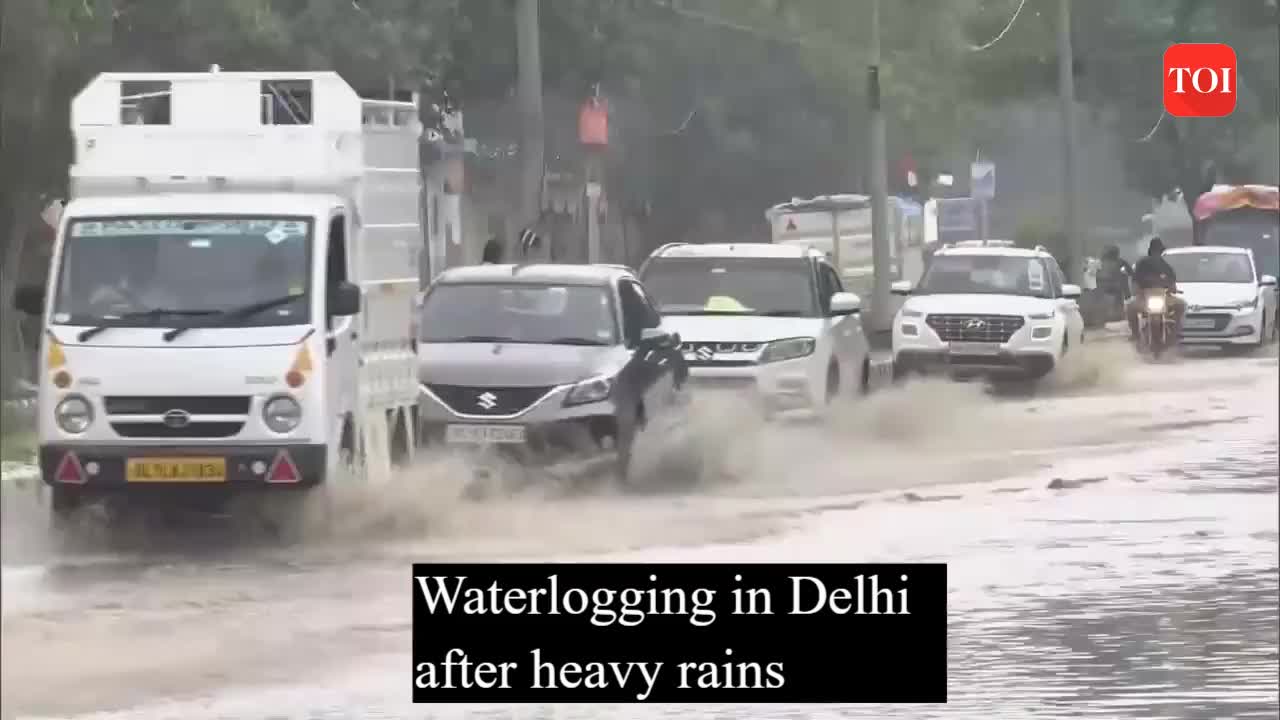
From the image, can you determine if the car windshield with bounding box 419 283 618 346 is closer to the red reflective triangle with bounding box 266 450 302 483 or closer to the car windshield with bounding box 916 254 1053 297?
the red reflective triangle with bounding box 266 450 302 483

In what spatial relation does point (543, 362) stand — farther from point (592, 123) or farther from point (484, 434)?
point (592, 123)

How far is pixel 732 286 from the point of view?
74.8ft

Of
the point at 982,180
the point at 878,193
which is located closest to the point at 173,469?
the point at 878,193

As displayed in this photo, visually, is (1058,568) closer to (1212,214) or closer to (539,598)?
(539,598)

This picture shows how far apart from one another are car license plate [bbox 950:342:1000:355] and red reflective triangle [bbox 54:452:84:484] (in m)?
15.9

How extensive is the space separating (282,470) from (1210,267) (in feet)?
94.5

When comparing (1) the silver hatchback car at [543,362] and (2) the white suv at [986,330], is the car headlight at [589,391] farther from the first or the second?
(2) the white suv at [986,330]

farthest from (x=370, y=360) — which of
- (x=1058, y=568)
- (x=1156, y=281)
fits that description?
(x=1156, y=281)

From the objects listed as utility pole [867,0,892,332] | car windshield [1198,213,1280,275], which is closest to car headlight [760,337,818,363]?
utility pole [867,0,892,332]

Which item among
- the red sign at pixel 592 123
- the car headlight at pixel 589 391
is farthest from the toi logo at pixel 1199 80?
the car headlight at pixel 589 391

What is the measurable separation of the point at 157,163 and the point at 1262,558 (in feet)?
21.1

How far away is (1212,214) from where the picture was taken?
167 feet

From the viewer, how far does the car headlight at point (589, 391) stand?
1700 centimetres

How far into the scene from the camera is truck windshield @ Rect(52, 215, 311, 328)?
14.2 m
